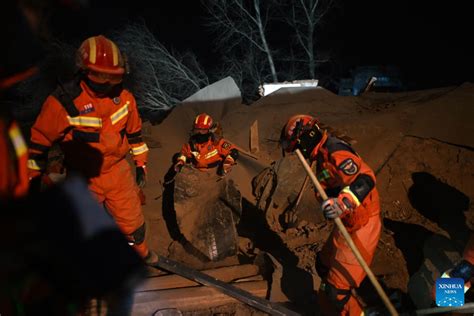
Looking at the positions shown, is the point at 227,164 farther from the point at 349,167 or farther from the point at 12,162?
the point at 12,162

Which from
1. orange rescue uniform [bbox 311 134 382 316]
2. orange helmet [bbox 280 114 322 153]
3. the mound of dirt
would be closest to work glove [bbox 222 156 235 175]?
the mound of dirt

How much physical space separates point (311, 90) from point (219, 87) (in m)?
2.41

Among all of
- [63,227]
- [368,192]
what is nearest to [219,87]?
[368,192]

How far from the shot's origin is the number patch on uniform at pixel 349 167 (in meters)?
3.33

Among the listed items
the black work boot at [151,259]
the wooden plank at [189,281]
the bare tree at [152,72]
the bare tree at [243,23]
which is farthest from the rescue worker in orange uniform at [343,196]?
the bare tree at [152,72]

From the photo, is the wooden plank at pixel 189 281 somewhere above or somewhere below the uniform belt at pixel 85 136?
below

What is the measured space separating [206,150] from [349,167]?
361 cm

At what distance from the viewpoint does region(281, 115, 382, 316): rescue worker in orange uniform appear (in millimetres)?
3361

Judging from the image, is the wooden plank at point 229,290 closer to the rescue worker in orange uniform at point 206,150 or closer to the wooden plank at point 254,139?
the rescue worker in orange uniform at point 206,150

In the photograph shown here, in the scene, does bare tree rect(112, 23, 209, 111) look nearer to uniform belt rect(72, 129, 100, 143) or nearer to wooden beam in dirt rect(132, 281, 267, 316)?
uniform belt rect(72, 129, 100, 143)

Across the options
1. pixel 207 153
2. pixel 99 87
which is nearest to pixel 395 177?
pixel 207 153

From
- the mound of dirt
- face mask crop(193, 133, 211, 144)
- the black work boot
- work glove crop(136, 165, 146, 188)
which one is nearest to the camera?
the black work boot

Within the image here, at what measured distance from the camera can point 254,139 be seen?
8188mm

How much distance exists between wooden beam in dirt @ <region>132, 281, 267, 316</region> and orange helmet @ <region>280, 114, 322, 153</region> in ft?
5.48
